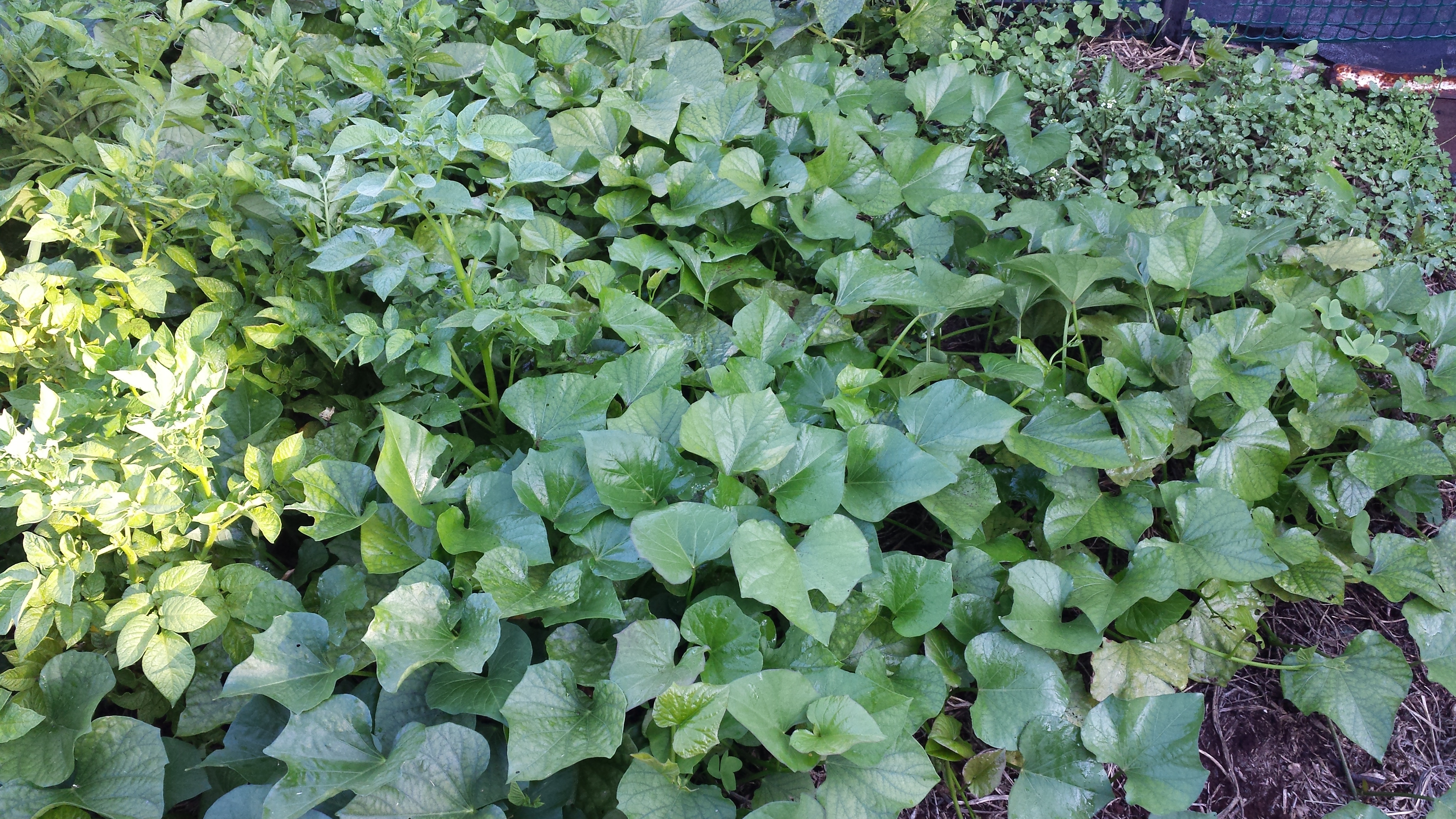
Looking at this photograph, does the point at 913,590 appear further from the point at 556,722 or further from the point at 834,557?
the point at 556,722

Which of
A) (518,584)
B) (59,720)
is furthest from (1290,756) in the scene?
(59,720)

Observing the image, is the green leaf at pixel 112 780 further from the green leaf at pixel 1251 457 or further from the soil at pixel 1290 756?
the green leaf at pixel 1251 457

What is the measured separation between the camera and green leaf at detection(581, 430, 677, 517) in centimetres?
149

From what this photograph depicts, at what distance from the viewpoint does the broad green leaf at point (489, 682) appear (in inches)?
53.6

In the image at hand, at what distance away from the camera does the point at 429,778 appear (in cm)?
129

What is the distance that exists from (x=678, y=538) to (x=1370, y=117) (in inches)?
118

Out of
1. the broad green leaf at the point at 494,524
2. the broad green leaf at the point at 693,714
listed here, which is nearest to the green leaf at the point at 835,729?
the broad green leaf at the point at 693,714

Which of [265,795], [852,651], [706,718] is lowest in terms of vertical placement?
[265,795]

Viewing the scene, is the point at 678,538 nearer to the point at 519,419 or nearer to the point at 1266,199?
the point at 519,419

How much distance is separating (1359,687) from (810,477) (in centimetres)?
113

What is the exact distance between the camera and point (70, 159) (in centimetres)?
197

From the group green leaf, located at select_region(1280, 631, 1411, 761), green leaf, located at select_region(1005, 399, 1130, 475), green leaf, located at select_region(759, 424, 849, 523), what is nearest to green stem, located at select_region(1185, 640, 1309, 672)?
green leaf, located at select_region(1280, 631, 1411, 761)

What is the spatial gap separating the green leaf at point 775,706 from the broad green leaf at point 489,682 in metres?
0.34

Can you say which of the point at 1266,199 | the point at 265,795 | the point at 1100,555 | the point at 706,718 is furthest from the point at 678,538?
the point at 1266,199
